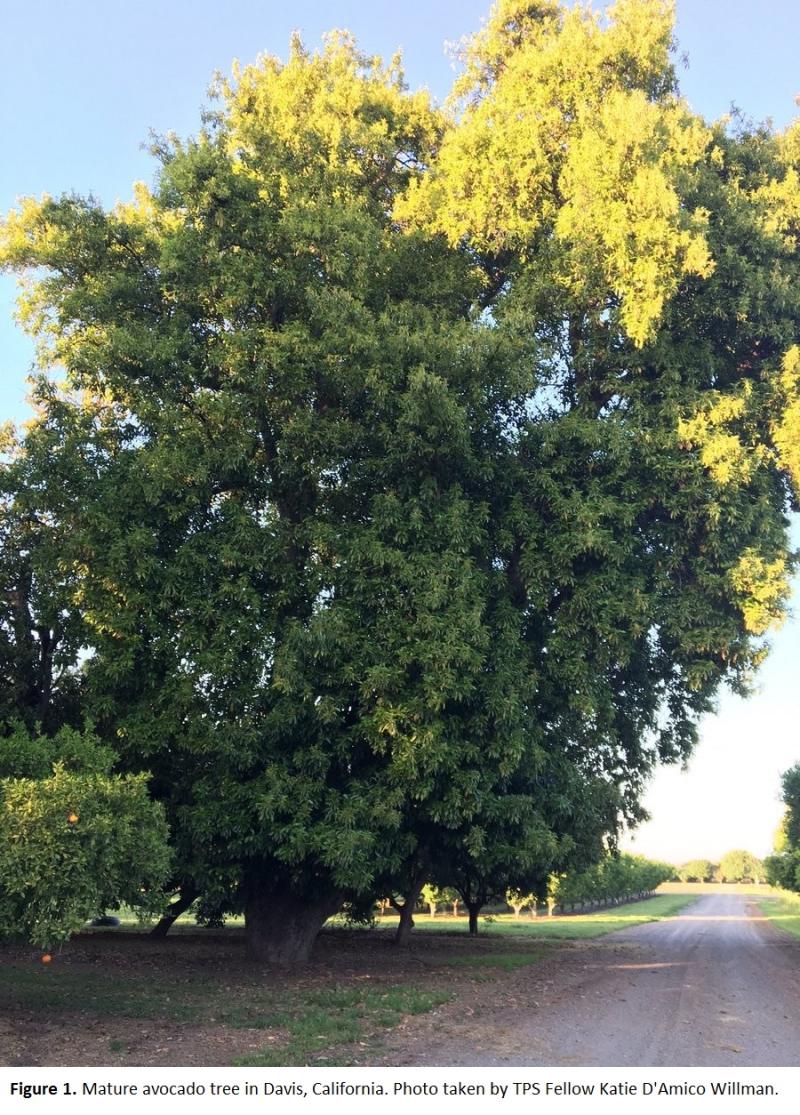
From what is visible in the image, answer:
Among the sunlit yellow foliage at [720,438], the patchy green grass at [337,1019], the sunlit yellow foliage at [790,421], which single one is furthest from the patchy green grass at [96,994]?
the sunlit yellow foliage at [790,421]

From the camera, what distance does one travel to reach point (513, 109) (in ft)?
62.8

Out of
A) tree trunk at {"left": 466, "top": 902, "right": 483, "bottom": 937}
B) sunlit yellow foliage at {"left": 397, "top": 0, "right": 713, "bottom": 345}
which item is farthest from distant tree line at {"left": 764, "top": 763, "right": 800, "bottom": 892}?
sunlit yellow foliage at {"left": 397, "top": 0, "right": 713, "bottom": 345}

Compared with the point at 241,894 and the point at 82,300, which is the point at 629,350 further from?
the point at 241,894

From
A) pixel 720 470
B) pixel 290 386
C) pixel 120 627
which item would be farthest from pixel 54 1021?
pixel 720 470

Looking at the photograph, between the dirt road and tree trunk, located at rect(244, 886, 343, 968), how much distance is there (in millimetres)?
4590

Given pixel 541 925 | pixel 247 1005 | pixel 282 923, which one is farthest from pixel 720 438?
pixel 541 925

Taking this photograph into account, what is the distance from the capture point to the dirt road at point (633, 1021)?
9.55 m

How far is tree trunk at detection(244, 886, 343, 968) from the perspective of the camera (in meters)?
18.7

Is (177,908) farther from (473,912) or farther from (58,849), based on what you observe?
(58,849)

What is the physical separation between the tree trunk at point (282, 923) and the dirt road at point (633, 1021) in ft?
15.1

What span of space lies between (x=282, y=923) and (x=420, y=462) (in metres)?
10.4

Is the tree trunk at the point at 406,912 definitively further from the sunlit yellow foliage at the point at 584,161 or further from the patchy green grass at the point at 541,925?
the sunlit yellow foliage at the point at 584,161

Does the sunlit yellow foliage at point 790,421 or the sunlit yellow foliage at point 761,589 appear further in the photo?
the sunlit yellow foliage at point 790,421

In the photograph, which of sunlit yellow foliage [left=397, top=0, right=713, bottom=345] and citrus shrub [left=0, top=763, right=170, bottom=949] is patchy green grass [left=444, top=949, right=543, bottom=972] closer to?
citrus shrub [left=0, top=763, right=170, bottom=949]
